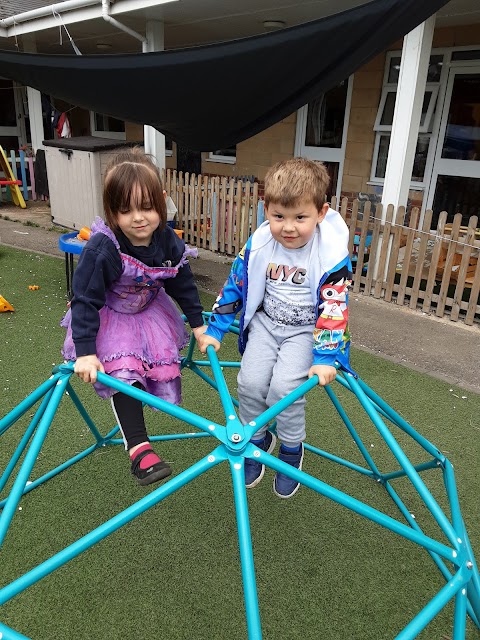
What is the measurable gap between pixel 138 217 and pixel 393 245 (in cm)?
384

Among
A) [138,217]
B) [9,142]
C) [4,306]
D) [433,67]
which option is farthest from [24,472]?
[9,142]

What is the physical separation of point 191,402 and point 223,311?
52.8 inches

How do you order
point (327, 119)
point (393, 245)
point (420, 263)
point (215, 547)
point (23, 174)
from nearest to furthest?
point (215, 547) < point (420, 263) < point (393, 245) < point (327, 119) < point (23, 174)

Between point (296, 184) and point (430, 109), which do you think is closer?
point (296, 184)

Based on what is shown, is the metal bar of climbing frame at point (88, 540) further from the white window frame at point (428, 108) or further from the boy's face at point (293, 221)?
the white window frame at point (428, 108)

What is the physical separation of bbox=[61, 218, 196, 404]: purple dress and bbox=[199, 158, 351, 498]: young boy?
17 centimetres

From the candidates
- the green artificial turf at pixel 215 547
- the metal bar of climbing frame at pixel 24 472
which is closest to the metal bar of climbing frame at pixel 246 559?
the metal bar of climbing frame at pixel 24 472

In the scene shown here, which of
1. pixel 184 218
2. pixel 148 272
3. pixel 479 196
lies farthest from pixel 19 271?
pixel 479 196

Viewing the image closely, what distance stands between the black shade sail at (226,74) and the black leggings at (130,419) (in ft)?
7.57

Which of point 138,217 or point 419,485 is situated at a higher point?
point 138,217

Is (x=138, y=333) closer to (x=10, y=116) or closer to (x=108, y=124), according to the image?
(x=108, y=124)

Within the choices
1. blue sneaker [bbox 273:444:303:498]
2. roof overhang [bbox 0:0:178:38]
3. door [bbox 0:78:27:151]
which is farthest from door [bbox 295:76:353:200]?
door [bbox 0:78:27:151]

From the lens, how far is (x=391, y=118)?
22.7ft

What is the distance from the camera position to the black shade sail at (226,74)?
294 cm
